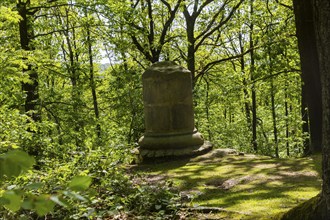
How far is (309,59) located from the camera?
326 inches

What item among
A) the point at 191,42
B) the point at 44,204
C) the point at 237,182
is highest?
the point at 191,42

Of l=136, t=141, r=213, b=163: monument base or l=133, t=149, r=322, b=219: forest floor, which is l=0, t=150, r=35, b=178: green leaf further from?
l=136, t=141, r=213, b=163: monument base

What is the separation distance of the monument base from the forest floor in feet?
0.80

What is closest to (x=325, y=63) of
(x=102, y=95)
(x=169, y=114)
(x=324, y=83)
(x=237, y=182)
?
(x=324, y=83)

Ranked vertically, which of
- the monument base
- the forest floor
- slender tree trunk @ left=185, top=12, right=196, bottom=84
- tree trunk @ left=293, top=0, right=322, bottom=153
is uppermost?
slender tree trunk @ left=185, top=12, right=196, bottom=84

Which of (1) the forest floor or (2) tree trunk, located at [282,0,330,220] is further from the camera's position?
(1) the forest floor

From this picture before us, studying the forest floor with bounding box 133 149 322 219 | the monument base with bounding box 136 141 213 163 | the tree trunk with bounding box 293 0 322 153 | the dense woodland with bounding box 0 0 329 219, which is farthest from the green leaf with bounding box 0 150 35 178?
the monument base with bounding box 136 141 213 163

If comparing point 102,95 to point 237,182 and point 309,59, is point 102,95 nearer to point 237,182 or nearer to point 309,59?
point 309,59

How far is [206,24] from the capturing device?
19.4 metres

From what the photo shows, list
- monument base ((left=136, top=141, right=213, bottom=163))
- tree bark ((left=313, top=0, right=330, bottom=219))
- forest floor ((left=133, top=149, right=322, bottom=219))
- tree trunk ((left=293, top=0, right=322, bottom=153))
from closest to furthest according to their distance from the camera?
1. tree bark ((left=313, top=0, right=330, bottom=219))
2. forest floor ((left=133, top=149, right=322, bottom=219))
3. tree trunk ((left=293, top=0, right=322, bottom=153))
4. monument base ((left=136, top=141, right=213, bottom=163))

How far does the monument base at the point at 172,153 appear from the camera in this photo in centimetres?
951

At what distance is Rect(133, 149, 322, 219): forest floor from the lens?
501cm

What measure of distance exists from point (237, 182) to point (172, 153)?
297cm

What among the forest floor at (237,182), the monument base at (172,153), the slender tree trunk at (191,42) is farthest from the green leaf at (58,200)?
the slender tree trunk at (191,42)
